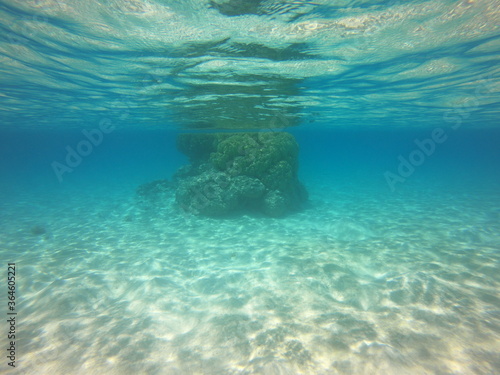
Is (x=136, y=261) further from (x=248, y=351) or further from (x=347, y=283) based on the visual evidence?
(x=347, y=283)

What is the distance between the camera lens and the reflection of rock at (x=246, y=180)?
50.7ft

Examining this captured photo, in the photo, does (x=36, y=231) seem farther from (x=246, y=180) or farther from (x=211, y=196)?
(x=246, y=180)

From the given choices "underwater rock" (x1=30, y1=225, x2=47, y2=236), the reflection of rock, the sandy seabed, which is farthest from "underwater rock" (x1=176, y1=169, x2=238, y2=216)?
"underwater rock" (x1=30, y1=225, x2=47, y2=236)

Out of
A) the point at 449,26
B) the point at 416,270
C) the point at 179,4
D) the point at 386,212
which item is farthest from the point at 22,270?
the point at 386,212

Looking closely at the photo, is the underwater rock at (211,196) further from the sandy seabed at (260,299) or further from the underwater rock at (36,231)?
the underwater rock at (36,231)

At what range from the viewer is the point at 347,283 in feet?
24.0

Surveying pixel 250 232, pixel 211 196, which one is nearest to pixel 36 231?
pixel 211 196

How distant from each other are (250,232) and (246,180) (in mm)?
3811

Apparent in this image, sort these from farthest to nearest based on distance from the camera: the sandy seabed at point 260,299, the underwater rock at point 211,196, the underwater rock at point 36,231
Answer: the underwater rock at point 211,196 < the underwater rock at point 36,231 < the sandy seabed at point 260,299

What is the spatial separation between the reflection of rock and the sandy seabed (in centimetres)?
220

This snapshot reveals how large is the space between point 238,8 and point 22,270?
11645mm

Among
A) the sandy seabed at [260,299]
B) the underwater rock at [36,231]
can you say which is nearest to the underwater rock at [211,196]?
the sandy seabed at [260,299]

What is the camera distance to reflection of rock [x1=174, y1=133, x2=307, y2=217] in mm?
15453

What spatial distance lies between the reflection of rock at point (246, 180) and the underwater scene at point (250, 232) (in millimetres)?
130
